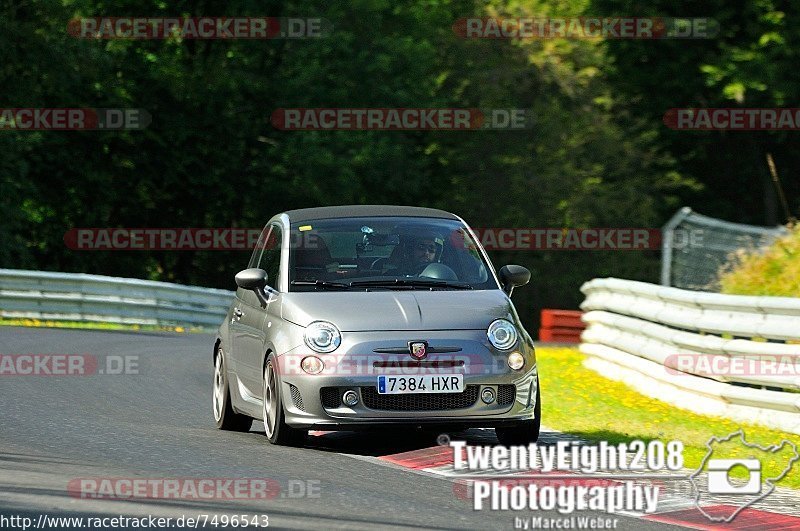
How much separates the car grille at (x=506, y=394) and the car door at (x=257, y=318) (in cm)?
173

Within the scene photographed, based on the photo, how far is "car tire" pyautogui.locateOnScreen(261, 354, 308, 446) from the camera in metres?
11.4

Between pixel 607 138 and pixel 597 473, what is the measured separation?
43390 mm

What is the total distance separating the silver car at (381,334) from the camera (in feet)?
36.4

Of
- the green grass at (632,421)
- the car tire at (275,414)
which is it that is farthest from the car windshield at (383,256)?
the green grass at (632,421)

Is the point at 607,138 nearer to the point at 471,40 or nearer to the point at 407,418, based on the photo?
the point at 471,40

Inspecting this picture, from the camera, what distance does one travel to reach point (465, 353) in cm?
1117

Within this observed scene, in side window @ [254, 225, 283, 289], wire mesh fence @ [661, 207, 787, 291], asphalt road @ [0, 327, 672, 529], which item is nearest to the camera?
asphalt road @ [0, 327, 672, 529]

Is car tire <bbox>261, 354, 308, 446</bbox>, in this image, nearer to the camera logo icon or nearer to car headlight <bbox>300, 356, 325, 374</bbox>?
car headlight <bbox>300, 356, 325, 374</bbox>

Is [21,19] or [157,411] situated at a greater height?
[21,19]

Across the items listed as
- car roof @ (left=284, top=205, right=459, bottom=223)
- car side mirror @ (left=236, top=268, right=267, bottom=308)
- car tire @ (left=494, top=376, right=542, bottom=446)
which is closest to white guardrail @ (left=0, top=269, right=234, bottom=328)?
car roof @ (left=284, top=205, right=459, bottom=223)

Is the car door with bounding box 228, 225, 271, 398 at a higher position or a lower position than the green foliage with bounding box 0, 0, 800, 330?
lower

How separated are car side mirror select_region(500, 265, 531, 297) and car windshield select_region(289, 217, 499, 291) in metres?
0.12

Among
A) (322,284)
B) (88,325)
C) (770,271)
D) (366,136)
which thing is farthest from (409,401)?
(366,136)

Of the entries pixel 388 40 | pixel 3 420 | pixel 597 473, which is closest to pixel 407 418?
pixel 597 473
